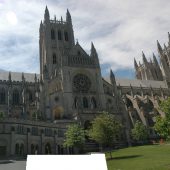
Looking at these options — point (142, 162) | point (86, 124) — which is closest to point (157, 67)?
point (86, 124)

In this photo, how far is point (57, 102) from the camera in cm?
6919

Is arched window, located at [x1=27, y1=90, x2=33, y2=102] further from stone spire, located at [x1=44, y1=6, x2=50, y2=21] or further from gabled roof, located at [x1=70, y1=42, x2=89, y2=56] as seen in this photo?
stone spire, located at [x1=44, y1=6, x2=50, y2=21]

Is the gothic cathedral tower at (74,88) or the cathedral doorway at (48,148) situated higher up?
the gothic cathedral tower at (74,88)

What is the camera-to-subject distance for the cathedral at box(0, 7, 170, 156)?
54716mm

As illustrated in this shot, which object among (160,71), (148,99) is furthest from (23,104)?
(160,71)

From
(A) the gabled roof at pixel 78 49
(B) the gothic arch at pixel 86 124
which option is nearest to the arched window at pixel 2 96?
(A) the gabled roof at pixel 78 49

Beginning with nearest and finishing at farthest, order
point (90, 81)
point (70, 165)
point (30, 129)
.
Answer: 1. point (70, 165)
2. point (30, 129)
3. point (90, 81)

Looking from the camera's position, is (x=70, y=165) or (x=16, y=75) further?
(x=16, y=75)

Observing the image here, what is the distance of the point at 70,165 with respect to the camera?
296 inches

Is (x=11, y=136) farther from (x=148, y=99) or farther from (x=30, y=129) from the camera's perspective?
(x=148, y=99)

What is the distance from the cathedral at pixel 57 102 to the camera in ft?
180

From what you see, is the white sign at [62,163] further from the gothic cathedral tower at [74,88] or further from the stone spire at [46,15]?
the stone spire at [46,15]

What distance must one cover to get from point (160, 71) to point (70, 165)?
136m

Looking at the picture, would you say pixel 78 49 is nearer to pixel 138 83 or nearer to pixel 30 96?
pixel 30 96
